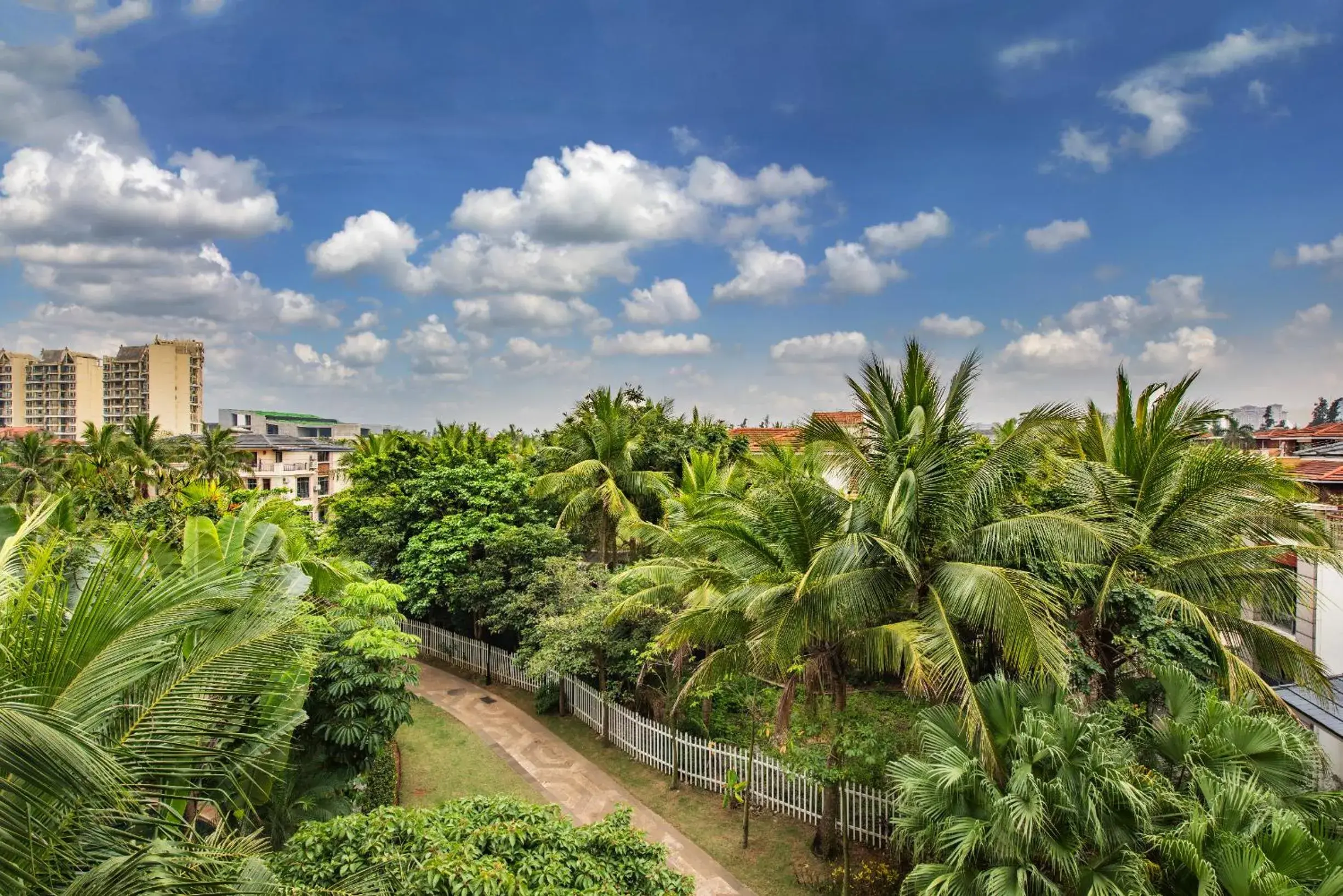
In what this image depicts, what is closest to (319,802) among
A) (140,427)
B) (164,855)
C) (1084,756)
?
(164,855)

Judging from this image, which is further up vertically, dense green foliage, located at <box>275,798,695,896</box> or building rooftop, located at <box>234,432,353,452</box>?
building rooftop, located at <box>234,432,353,452</box>

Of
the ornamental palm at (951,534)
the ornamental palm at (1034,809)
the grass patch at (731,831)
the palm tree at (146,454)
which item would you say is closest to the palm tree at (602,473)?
the grass patch at (731,831)

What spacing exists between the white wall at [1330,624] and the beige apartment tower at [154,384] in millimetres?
99157

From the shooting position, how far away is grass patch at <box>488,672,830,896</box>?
1009cm

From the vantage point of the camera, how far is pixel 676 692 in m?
14.2

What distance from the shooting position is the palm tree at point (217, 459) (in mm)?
31266

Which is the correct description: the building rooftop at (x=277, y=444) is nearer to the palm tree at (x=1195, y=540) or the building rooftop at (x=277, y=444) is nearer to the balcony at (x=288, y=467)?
the balcony at (x=288, y=467)

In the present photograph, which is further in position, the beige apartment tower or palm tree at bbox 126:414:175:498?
the beige apartment tower

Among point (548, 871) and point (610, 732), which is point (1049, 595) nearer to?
point (548, 871)

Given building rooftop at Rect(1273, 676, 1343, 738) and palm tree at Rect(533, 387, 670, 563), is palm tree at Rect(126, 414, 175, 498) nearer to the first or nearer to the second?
palm tree at Rect(533, 387, 670, 563)

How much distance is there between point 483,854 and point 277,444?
155 ft

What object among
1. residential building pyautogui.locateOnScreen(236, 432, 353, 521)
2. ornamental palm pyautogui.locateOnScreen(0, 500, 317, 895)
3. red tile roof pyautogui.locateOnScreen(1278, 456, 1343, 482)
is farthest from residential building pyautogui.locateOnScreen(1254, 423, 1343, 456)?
residential building pyautogui.locateOnScreen(236, 432, 353, 521)

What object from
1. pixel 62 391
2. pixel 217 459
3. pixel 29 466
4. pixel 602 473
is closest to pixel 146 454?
pixel 217 459

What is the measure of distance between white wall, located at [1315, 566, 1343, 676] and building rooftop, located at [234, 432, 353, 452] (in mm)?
46042
